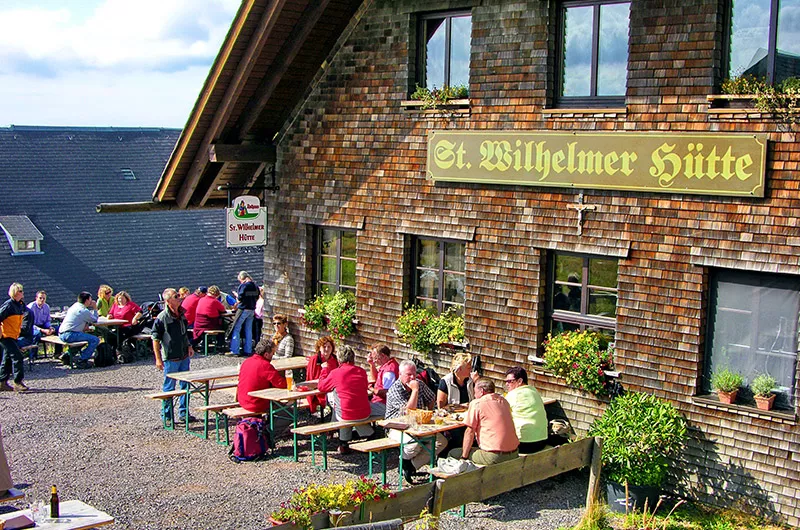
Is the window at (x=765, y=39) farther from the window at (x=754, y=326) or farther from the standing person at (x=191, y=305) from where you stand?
the standing person at (x=191, y=305)

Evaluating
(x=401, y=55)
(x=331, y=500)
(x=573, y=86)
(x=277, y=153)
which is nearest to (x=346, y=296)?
(x=277, y=153)

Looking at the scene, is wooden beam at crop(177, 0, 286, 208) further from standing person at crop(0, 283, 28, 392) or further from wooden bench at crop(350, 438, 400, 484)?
wooden bench at crop(350, 438, 400, 484)

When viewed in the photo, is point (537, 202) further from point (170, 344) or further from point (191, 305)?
point (191, 305)

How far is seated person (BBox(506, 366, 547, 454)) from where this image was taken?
39.6 feet

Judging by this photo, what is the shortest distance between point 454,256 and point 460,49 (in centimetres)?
295

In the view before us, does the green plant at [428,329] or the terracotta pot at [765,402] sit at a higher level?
the green plant at [428,329]

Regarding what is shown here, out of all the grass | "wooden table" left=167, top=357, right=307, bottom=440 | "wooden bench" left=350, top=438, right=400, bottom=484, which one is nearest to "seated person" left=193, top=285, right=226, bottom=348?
"wooden table" left=167, top=357, right=307, bottom=440

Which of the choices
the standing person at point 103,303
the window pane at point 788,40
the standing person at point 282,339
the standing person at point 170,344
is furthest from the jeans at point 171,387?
the window pane at point 788,40

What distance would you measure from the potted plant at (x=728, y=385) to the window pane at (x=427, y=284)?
471 cm

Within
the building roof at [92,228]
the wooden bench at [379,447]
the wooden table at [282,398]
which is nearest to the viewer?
the wooden bench at [379,447]

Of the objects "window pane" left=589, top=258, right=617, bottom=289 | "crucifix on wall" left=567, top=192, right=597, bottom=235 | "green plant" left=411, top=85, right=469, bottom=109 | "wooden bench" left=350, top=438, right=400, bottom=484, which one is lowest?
"wooden bench" left=350, top=438, right=400, bottom=484

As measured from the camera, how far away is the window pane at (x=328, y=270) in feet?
55.9

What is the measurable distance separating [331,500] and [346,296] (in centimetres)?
795

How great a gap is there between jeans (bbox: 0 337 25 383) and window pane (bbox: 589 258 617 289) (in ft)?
31.0
